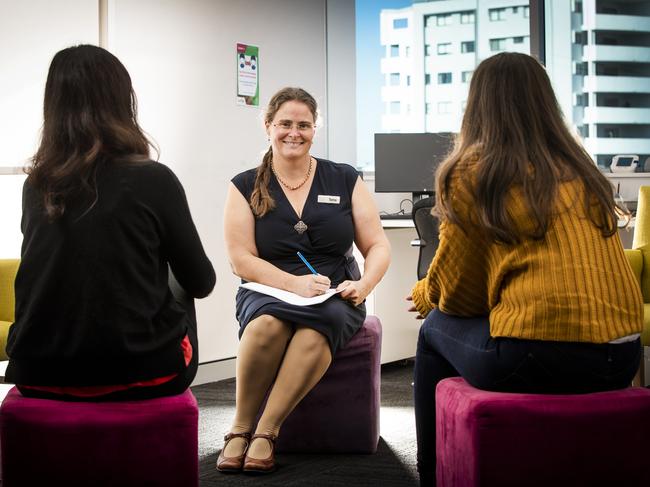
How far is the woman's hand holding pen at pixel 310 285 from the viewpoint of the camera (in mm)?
2803

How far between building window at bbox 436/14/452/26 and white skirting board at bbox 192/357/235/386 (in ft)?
11.3

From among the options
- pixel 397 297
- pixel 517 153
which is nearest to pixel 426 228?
pixel 397 297

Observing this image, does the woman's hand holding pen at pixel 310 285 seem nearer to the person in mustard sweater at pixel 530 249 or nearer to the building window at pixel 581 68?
the person in mustard sweater at pixel 530 249

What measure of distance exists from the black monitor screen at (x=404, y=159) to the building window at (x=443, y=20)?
1.63 m

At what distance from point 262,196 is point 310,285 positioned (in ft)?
1.31

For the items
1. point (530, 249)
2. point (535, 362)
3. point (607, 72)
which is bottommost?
point (535, 362)

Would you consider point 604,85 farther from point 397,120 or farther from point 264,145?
point 264,145

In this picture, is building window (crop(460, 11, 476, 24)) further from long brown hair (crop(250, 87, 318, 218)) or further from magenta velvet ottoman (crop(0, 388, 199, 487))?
magenta velvet ottoman (crop(0, 388, 199, 487))

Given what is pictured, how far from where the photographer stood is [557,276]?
1797 mm

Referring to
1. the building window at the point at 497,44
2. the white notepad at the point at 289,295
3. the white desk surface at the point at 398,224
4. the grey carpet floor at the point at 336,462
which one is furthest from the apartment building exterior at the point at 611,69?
the white notepad at the point at 289,295

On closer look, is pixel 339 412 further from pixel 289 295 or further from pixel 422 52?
pixel 422 52

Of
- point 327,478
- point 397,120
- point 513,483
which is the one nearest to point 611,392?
point 513,483

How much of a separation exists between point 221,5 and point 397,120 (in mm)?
2310

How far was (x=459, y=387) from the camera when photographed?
1.97 meters
